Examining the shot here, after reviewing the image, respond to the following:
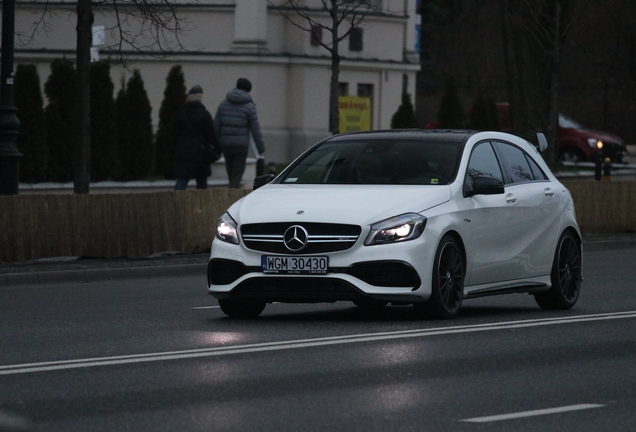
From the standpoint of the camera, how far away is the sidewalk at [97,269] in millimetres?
17406

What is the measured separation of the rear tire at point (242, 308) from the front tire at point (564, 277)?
9.10 ft

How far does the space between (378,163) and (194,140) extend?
38.2 feet

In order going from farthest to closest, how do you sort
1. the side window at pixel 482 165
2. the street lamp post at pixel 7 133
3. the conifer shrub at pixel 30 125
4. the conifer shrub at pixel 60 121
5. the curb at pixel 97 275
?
the conifer shrub at pixel 60 121, the conifer shrub at pixel 30 125, the street lamp post at pixel 7 133, the curb at pixel 97 275, the side window at pixel 482 165

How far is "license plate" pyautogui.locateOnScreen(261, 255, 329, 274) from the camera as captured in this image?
11.6 metres

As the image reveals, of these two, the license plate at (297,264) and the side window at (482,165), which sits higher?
the side window at (482,165)

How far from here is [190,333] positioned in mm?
11398

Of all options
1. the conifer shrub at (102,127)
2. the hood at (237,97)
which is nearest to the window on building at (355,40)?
the conifer shrub at (102,127)

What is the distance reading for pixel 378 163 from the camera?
1288 centimetres

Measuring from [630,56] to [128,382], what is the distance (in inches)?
1888

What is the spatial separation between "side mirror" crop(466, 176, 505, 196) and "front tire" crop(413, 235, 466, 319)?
56 cm

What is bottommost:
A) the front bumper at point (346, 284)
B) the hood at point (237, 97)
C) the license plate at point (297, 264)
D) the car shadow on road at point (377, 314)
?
the car shadow on road at point (377, 314)

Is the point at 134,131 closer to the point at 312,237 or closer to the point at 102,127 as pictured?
the point at 102,127

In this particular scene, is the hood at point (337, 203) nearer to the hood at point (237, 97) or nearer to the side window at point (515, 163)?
the side window at point (515, 163)

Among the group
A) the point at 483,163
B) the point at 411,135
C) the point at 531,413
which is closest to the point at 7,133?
the point at 411,135
